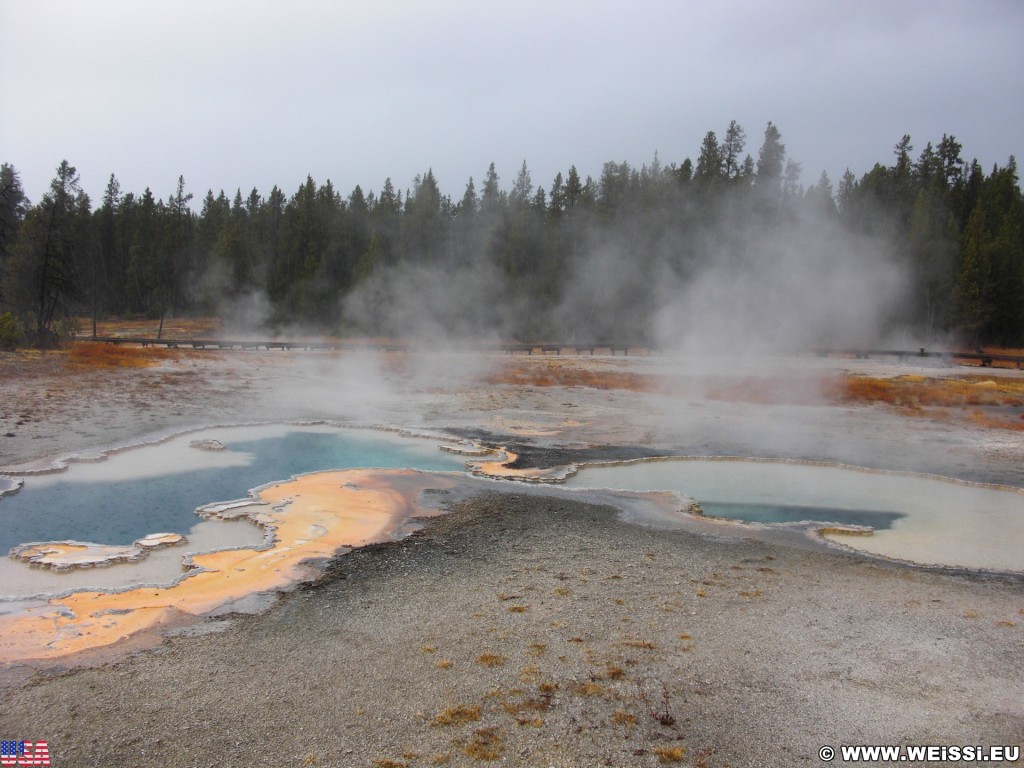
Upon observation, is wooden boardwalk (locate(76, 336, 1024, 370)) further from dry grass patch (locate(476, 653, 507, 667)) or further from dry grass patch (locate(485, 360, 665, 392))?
dry grass patch (locate(476, 653, 507, 667))

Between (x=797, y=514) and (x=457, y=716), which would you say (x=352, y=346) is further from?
(x=457, y=716)

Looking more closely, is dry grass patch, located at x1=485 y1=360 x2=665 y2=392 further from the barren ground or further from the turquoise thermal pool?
the barren ground

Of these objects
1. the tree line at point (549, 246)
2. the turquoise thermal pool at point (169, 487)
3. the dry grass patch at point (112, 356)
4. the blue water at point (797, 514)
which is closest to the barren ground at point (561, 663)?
the blue water at point (797, 514)

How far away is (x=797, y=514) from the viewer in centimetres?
964

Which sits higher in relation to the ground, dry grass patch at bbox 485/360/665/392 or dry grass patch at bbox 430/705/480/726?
dry grass patch at bbox 485/360/665/392

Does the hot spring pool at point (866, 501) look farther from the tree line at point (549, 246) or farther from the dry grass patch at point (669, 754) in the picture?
the tree line at point (549, 246)

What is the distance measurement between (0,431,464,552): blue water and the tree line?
3119cm

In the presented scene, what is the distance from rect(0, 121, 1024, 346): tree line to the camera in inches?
1679

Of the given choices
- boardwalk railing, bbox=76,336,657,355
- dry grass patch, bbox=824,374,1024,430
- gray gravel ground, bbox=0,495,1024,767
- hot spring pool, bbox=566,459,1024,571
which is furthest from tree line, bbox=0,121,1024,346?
gray gravel ground, bbox=0,495,1024,767

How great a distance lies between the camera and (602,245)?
163 ft

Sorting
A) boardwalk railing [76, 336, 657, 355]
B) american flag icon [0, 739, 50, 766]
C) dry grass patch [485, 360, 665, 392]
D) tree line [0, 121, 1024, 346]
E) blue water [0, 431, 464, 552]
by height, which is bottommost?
american flag icon [0, 739, 50, 766]

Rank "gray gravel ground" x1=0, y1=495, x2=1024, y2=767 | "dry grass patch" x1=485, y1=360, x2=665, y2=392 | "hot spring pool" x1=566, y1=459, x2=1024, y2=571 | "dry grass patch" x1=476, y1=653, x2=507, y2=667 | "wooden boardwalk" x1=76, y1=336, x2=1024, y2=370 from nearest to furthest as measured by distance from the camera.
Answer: "gray gravel ground" x1=0, y1=495, x2=1024, y2=767, "dry grass patch" x1=476, y1=653, x2=507, y2=667, "hot spring pool" x1=566, y1=459, x2=1024, y2=571, "dry grass patch" x1=485, y1=360, x2=665, y2=392, "wooden boardwalk" x1=76, y1=336, x2=1024, y2=370

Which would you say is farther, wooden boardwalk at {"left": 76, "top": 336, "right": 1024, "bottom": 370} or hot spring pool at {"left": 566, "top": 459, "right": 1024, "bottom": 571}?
wooden boardwalk at {"left": 76, "top": 336, "right": 1024, "bottom": 370}

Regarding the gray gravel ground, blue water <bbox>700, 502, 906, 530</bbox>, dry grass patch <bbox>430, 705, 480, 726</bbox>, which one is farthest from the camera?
blue water <bbox>700, 502, 906, 530</bbox>
